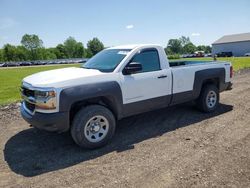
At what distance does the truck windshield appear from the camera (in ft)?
19.0

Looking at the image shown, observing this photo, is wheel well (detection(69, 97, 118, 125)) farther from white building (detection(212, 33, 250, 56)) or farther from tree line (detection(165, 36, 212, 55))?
tree line (detection(165, 36, 212, 55))

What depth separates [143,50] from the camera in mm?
6129

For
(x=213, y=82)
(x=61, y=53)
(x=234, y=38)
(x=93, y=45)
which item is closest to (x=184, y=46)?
(x=93, y=45)

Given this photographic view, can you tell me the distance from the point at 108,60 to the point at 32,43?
129070 mm

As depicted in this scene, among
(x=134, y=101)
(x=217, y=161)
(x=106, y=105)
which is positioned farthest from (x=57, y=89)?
(x=217, y=161)

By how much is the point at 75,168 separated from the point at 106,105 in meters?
1.56

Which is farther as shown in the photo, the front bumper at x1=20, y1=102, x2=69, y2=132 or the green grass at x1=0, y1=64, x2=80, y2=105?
the green grass at x1=0, y1=64, x2=80, y2=105

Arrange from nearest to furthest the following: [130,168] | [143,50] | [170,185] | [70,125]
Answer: [170,185] → [130,168] → [70,125] → [143,50]

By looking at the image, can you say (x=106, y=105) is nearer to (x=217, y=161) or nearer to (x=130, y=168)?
(x=130, y=168)

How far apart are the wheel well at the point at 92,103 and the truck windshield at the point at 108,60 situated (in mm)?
635

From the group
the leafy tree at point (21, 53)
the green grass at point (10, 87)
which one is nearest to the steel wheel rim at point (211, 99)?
the green grass at point (10, 87)

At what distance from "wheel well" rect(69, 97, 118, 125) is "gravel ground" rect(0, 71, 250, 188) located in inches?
25.4

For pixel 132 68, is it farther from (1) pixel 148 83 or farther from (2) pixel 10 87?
(2) pixel 10 87

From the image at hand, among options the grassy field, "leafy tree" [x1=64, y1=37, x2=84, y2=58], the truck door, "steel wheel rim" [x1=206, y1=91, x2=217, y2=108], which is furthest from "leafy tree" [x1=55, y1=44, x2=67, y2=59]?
the truck door
